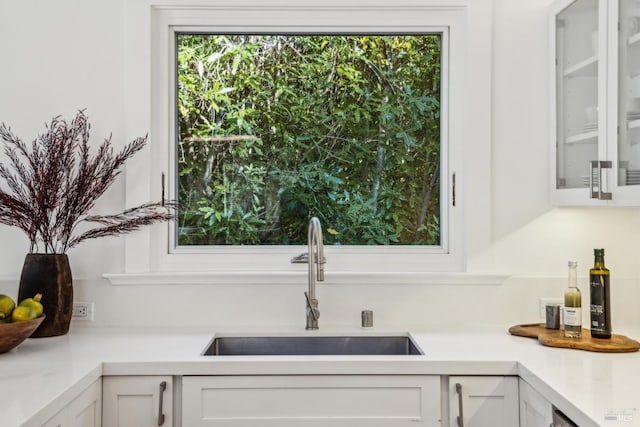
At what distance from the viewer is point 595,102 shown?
2.10 m

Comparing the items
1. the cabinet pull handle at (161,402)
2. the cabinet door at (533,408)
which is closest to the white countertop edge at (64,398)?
the cabinet pull handle at (161,402)

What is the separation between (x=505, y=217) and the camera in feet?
8.35

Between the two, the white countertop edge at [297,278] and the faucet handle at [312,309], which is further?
the white countertop edge at [297,278]

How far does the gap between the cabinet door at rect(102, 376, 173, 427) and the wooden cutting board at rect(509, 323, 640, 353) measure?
4.05 ft

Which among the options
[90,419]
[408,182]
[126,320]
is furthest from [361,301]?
[90,419]

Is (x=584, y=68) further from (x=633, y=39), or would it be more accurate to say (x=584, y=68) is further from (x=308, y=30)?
(x=308, y=30)

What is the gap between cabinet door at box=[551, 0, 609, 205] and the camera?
204 centimetres

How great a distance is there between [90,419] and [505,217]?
1653mm

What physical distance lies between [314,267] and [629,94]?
1196mm

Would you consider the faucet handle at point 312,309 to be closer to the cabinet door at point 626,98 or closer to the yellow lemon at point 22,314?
the yellow lemon at point 22,314

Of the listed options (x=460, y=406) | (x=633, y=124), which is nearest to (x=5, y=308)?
(x=460, y=406)

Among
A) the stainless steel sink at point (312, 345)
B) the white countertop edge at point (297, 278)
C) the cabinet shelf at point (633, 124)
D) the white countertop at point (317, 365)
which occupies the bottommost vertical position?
the stainless steel sink at point (312, 345)

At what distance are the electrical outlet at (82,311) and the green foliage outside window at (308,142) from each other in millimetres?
506

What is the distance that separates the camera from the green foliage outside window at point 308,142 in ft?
8.67
